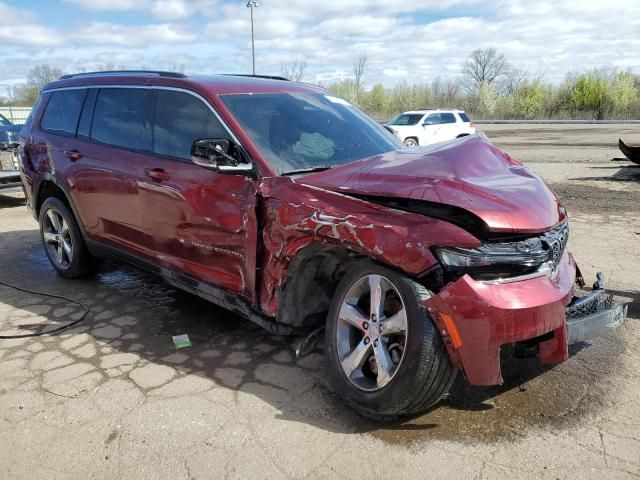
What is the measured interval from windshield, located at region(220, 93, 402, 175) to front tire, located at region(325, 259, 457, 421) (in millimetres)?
981

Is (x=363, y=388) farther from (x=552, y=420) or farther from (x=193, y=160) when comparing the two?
(x=193, y=160)

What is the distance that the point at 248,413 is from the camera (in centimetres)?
306

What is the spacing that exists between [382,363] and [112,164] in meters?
2.93

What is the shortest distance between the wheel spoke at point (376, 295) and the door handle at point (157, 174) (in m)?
1.88

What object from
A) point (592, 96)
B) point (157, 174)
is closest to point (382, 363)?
point (157, 174)

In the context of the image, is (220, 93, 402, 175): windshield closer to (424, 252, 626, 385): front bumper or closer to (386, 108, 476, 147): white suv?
(424, 252, 626, 385): front bumper

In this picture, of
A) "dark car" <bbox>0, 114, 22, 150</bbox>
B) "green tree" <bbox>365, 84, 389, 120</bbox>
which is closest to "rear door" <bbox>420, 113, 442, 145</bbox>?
"dark car" <bbox>0, 114, 22, 150</bbox>

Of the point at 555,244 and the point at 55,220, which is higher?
the point at 555,244

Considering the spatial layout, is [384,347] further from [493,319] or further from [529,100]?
[529,100]

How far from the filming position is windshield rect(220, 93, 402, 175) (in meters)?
3.55

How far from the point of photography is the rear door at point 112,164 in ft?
14.1

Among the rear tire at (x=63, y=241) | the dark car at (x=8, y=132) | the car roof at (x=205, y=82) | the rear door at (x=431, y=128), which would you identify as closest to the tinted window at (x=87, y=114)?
the car roof at (x=205, y=82)

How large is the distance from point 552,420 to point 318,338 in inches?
66.1

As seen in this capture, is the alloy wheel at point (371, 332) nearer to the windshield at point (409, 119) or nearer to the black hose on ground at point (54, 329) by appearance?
the black hose on ground at point (54, 329)
